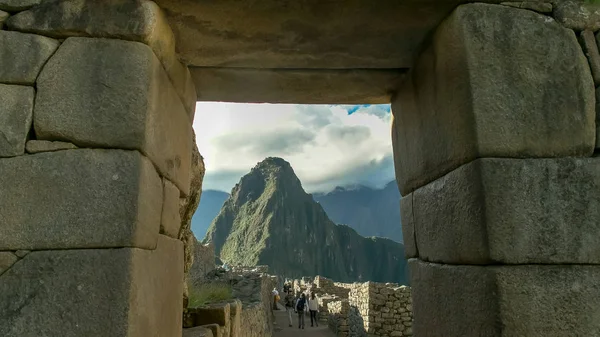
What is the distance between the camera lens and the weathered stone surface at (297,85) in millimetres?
3074

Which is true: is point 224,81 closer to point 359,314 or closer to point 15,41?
point 15,41

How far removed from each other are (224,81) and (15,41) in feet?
4.53

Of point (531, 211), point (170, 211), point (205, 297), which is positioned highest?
point (170, 211)

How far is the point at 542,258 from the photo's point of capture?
6.28 feet

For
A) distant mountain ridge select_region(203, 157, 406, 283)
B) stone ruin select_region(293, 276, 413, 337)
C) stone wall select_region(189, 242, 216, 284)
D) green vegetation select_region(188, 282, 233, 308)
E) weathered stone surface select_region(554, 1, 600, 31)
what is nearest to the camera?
weathered stone surface select_region(554, 1, 600, 31)

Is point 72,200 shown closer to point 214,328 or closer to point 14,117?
point 14,117

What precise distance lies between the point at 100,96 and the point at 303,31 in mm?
1213

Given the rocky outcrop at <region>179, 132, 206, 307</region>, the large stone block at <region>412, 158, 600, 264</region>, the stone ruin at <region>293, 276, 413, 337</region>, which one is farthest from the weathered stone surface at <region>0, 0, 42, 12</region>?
the stone ruin at <region>293, 276, 413, 337</region>

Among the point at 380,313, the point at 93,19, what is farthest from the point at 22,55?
the point at 380,313

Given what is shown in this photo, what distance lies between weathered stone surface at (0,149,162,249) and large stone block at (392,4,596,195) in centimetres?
164

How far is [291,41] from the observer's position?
8.63 feet

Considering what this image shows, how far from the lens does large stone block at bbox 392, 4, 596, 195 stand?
205 cm

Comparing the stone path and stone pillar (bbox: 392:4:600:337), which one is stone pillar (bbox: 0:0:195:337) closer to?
stone pillar (bbox: 392:4:600:337)

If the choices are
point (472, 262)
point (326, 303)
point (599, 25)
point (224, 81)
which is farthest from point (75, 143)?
point (326, 303)
